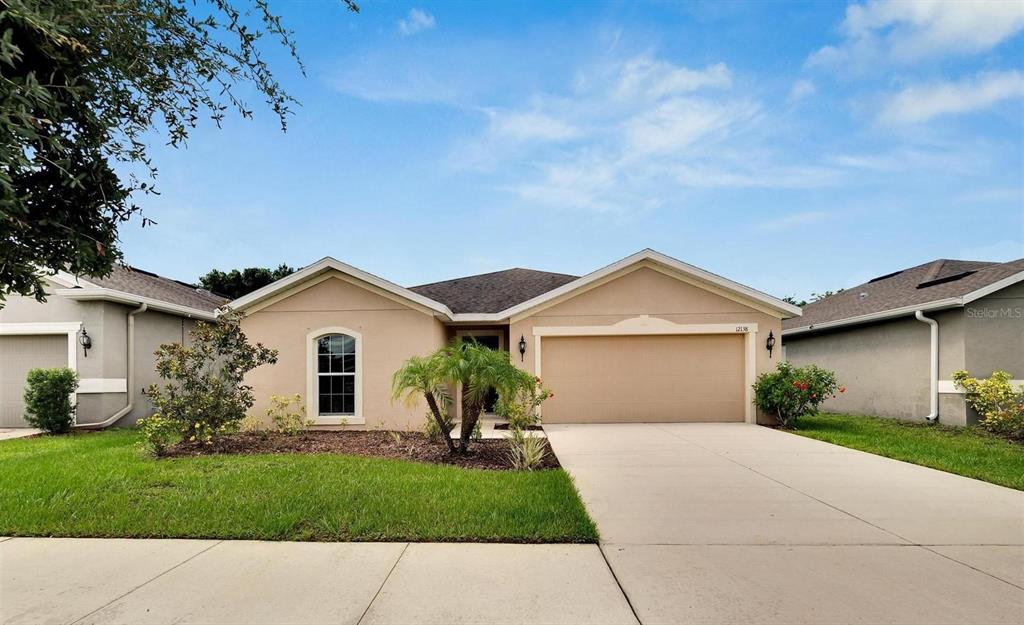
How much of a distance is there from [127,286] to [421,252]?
9.99 meters

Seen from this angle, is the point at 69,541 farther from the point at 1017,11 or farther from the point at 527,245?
the point at 527,245

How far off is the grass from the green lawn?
580 cm

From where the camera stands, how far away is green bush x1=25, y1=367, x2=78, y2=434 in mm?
10031

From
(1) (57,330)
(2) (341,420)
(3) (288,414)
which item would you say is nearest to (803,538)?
(2) (341,420)

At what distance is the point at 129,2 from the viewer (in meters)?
2.92

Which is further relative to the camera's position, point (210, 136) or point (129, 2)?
point (210, 136)

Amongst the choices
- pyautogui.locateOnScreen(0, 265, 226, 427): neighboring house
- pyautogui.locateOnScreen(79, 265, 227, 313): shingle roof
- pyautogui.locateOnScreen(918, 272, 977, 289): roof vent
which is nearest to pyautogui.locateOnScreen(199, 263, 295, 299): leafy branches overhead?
pyautogui.locateOnScreen(79, 265, 227, 313): shingle roof

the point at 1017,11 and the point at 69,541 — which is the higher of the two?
the point at 1017,11

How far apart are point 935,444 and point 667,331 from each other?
521 cm

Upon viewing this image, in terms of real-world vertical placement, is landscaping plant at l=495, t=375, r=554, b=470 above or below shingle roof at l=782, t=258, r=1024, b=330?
below

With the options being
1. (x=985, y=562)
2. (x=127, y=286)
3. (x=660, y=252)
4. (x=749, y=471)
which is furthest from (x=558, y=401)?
(x=127, y=286)

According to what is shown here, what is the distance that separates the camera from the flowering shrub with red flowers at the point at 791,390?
34.9 ft

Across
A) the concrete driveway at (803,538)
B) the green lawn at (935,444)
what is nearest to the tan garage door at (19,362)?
the concrete driveway at (803,538)

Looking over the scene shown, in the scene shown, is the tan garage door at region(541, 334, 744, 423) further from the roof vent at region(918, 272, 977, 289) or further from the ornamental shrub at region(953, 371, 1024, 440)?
the roof vent at region(918, 272, 977, 289)
